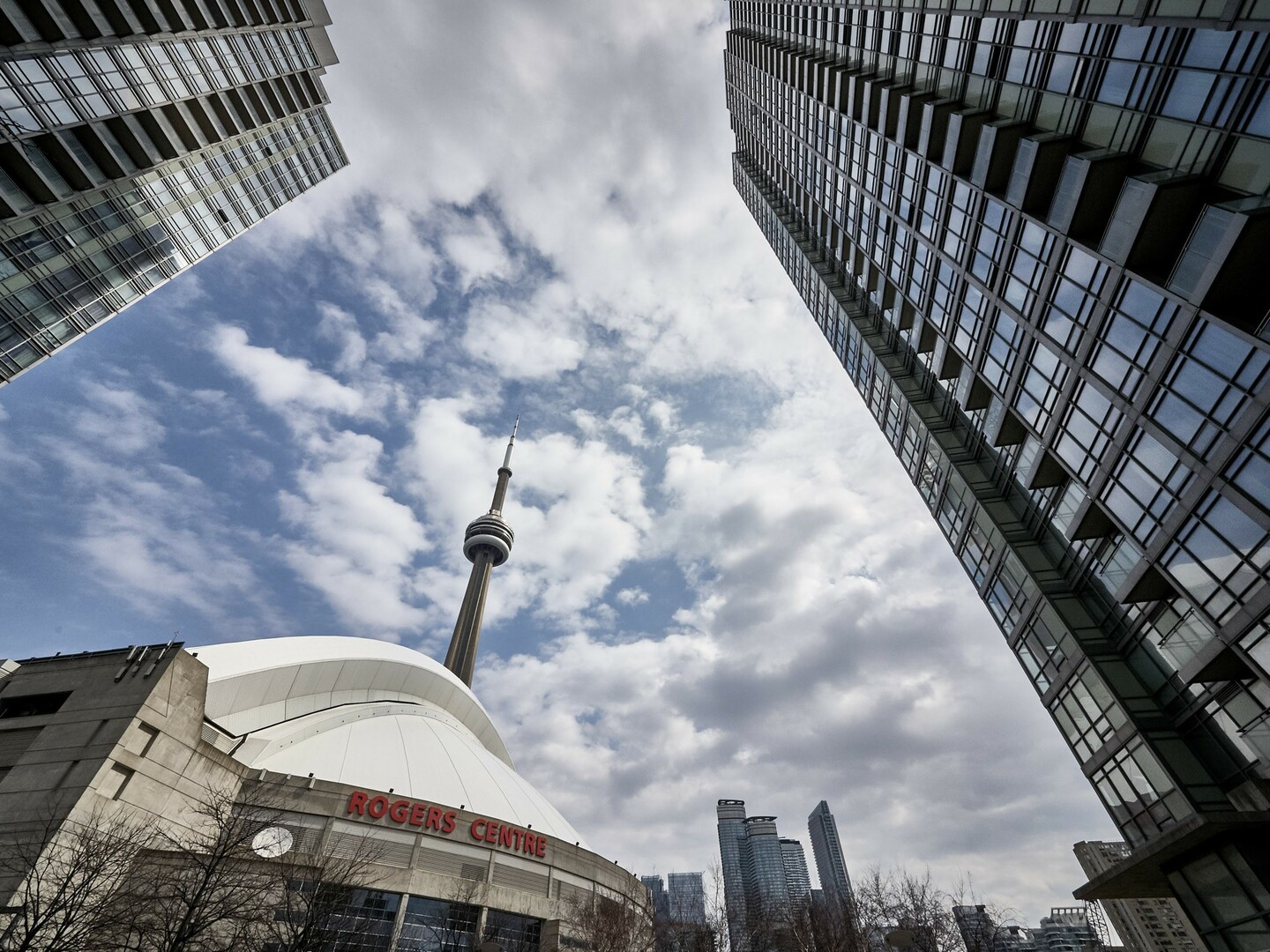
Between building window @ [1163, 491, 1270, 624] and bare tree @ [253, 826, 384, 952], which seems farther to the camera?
bare tree @ [253, 826, 384, 952]

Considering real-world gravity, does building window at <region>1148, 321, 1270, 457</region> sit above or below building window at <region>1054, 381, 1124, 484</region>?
below

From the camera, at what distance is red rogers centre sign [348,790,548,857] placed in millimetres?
32250

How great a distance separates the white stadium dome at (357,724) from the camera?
37.1 metres

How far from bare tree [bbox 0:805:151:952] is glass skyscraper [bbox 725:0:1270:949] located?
37.3 m

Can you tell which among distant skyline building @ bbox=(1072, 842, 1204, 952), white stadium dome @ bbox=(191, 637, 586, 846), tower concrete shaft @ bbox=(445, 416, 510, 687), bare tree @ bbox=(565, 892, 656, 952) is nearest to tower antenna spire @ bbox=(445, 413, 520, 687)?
tower concrete shaft @ bbox=(445, 416, 510, 687)

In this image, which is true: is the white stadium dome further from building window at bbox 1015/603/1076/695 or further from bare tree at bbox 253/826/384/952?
building window at bbox 1015/603/1076/695

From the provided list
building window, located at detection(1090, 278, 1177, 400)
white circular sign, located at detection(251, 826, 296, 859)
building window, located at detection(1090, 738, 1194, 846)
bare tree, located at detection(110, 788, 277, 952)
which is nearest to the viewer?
bare tree, located at detection(110, 788, 277, 952)

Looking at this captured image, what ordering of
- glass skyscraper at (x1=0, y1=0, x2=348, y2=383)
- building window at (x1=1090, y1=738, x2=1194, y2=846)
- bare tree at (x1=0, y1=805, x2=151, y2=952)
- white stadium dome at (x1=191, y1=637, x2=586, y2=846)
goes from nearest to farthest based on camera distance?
bare tree at (x1=0, y1=805, x2=151, y2=952), building window at (x1=1090, y1=738, x2=1194, y2=846), glass skyscraper at (x1=0, y1=0, x2=348, y2=383), white stadium dome at (x1=191, y1=637, x2=586, y2=846)

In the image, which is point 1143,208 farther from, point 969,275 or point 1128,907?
point 1128,907

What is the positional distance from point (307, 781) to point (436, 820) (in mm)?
7264

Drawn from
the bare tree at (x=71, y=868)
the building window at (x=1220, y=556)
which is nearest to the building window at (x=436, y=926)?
the bare tree at (x=71, y=868)

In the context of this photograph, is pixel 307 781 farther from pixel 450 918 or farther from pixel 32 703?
pixel 32 703

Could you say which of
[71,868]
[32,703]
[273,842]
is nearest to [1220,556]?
[273,842]

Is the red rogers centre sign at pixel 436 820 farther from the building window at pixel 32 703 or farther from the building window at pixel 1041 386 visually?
the building window at pixel 1041 386
